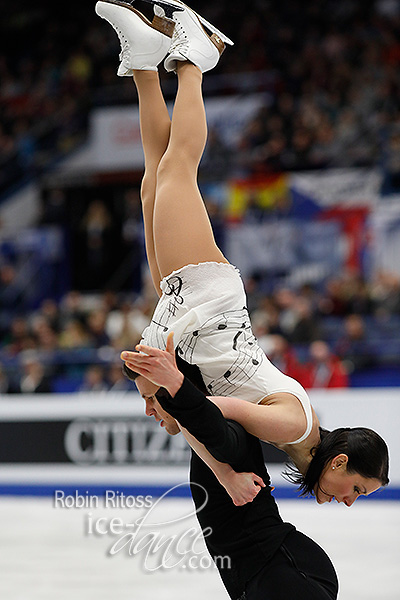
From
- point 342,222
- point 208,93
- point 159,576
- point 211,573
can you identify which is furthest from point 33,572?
point 208,93

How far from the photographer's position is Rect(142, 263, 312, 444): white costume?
3.17 metres

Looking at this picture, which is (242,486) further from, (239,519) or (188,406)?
(188,406)

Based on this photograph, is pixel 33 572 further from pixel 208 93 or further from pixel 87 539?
pixel 208 93

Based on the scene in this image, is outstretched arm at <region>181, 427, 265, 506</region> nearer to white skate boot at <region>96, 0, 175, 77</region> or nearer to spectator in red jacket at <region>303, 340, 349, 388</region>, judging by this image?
white skate boot at <region>96, 0, 175, 77</region>

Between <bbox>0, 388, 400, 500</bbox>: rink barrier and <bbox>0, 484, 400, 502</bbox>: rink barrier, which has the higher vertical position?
<bbox>0, 388, 400, 500</bbox>: rink barrier

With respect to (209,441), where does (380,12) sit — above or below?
above

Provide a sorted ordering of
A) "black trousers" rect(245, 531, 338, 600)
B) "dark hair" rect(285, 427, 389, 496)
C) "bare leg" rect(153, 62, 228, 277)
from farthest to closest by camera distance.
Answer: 1. "bare leg" rect(153, 62, 228, 277)
2. "dark hair" rect(285, 427, 389, 496)
3. "black trousers" rect(245, 531, 338, 600)

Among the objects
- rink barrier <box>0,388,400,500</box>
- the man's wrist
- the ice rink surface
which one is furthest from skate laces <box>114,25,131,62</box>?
rink barrier <box>0,388,400,500</box>

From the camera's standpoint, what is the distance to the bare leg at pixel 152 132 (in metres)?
3.63

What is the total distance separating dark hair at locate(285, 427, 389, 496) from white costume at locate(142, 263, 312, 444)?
0.52 feet

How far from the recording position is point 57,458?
24.6 ft

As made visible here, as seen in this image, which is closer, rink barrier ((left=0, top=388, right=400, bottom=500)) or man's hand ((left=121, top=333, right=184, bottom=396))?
man's hand ((left=121, top=333, right=184, bottom=396))

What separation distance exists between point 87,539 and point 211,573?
1124mm

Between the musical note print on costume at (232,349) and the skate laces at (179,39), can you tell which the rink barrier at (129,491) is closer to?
the musical note print on costume at (232,349)
